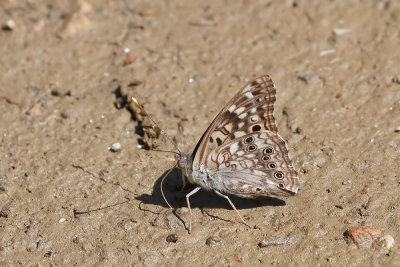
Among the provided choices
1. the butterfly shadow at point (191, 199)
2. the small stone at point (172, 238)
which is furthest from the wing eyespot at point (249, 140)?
the small stone at point (172, 238)

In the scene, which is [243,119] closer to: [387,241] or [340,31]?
[387,241]

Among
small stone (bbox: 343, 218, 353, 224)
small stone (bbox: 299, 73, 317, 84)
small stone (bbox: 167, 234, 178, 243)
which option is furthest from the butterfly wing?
small stone (bbox: 299, 73, 317, 84)

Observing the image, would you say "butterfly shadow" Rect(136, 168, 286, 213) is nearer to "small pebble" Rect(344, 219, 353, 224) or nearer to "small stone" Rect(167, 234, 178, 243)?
"small stone" Rect(167, 234, 178, 243)

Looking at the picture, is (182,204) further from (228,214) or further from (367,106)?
(367,106)

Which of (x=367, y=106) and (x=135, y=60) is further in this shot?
(x=135, y=60)

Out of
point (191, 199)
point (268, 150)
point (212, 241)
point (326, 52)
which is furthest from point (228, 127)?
point (326, 52)

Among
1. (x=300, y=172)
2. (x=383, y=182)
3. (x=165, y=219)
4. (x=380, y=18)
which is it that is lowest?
(x=165, y=219)

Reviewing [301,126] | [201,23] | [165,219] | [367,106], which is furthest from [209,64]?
[165,219]
